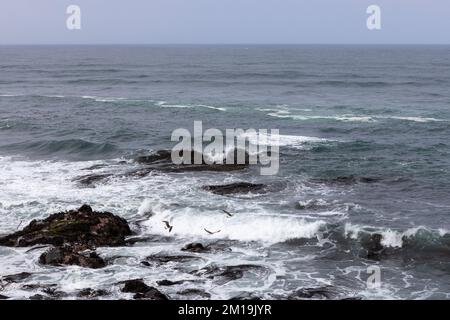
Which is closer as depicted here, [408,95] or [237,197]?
[237,197]

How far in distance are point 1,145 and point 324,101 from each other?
39.0m

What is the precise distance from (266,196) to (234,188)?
199cm

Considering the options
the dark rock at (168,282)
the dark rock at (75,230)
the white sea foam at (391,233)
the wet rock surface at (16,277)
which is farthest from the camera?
the white sea foam at (391,233)

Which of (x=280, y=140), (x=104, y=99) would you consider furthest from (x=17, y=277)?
(x=104, y=99)

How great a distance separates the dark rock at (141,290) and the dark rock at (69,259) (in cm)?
231

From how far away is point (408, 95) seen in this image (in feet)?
234

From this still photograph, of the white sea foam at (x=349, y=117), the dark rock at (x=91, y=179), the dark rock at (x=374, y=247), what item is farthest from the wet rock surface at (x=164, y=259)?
the white sea foam at (x=349, y=117)

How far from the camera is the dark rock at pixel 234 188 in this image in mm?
30953

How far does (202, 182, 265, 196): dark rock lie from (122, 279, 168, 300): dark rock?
12.1 metres

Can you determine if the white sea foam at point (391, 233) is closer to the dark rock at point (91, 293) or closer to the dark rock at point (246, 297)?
the dark rock at point (246, 297)

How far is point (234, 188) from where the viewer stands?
31234 mm

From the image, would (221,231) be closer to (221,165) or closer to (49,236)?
(49,236)

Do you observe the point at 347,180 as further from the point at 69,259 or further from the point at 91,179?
the point at 69,259
